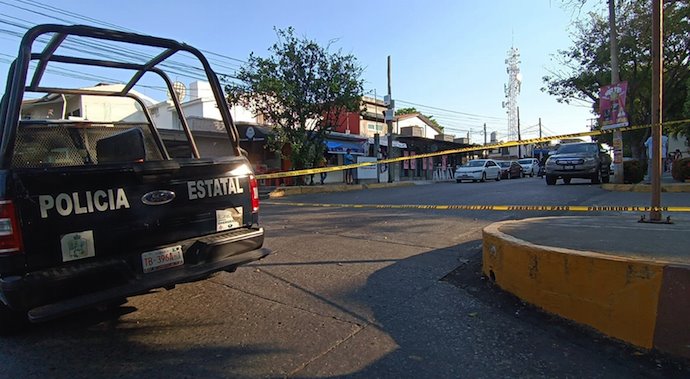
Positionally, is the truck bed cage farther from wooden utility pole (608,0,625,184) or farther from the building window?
the building window

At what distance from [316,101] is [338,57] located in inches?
83.4

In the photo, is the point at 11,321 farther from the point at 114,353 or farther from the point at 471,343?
the point at 471,343

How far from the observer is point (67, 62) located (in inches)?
165

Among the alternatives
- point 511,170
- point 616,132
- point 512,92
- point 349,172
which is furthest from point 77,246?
point 512,92

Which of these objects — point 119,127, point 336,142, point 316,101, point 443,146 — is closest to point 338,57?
point 316,101

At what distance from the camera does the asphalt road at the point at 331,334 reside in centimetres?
284

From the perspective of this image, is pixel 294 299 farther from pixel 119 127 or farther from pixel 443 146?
pixel 443 146

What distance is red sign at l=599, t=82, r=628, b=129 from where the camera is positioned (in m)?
13.5

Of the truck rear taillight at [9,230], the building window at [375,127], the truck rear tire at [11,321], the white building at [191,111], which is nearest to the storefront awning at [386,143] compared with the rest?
the building window at [375,127]

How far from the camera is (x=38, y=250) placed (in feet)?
9.21

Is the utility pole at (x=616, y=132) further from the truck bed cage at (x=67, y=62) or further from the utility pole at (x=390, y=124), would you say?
the truck bed cage at (x=67, y=62)

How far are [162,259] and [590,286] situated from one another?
3.25 m

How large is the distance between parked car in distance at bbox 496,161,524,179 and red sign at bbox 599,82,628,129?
685 inches

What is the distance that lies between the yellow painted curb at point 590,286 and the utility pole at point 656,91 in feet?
8.16
